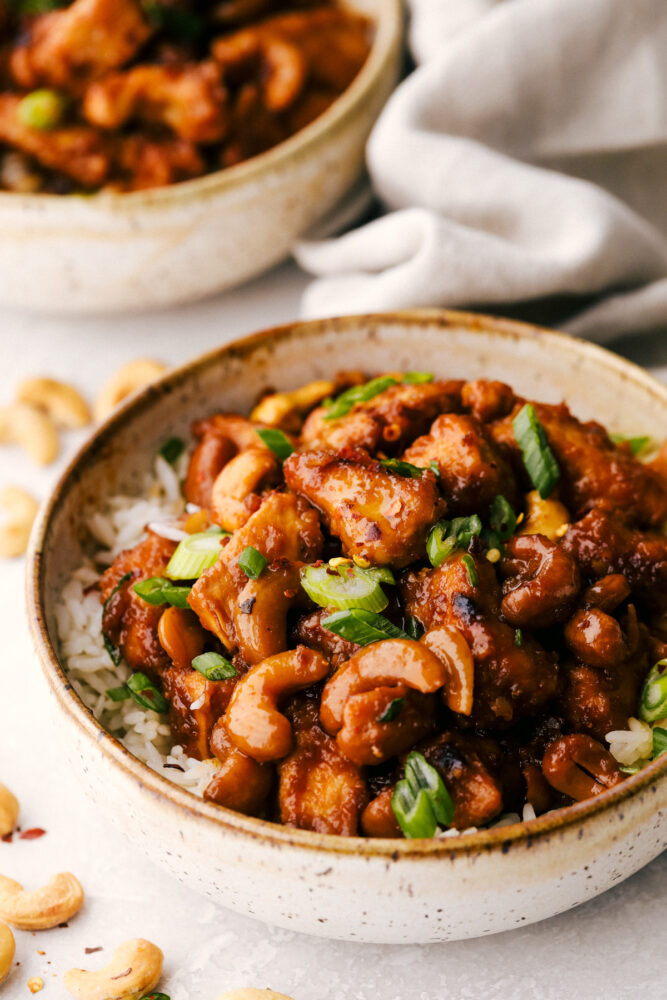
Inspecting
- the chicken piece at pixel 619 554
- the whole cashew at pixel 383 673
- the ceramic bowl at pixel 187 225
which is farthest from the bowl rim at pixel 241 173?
the whole cashew at pixel 383 673

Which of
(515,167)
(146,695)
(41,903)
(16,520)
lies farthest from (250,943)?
(515,167)

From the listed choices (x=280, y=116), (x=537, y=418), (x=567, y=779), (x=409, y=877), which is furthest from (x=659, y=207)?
(x=409, y=877)

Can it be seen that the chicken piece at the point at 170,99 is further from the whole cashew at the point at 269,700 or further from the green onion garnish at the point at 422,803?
the green onion garnish at the point at 422,803

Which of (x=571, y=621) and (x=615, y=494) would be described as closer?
(x=571, y=621)

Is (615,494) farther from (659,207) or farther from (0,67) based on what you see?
(0,67)

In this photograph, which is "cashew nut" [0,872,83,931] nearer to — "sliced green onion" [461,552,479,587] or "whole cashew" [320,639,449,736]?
"whole cashew" [320,639,449,736]
